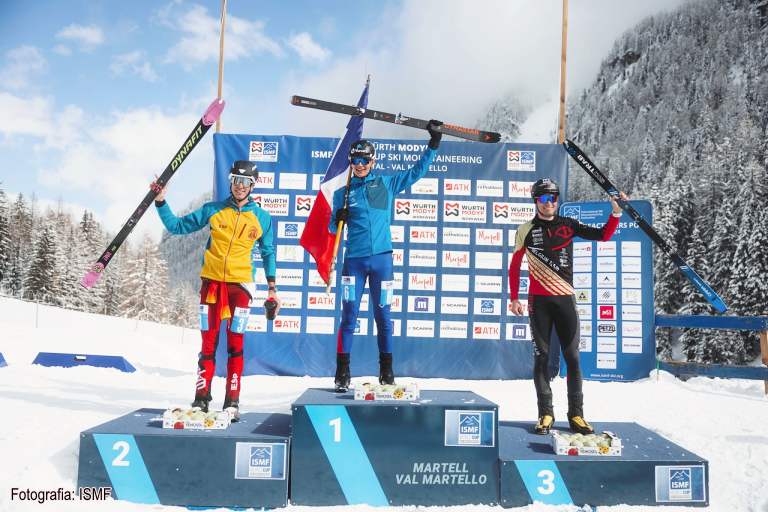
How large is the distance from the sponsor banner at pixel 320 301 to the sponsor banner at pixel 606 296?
171 inches

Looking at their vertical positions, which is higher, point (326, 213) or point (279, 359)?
point (326, 213)

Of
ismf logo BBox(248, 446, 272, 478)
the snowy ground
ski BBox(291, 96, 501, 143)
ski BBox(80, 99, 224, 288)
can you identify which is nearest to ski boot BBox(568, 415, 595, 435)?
the snowy ground

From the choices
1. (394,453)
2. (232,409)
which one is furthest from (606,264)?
(232,409)

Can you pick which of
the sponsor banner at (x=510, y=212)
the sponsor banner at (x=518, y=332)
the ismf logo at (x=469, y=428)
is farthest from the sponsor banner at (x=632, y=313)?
the ismf logo at (x=469, y=428)

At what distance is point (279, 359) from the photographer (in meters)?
8.57

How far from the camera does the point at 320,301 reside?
863 cm

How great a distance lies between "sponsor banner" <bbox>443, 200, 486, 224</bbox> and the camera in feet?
28.9

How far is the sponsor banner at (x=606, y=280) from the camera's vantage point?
27.9 ft

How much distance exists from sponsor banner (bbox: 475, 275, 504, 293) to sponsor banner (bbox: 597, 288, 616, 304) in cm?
161

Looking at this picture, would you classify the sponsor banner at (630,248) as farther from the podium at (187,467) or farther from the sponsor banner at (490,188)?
the podium at (187,467)

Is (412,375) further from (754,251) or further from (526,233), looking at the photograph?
(754,251)

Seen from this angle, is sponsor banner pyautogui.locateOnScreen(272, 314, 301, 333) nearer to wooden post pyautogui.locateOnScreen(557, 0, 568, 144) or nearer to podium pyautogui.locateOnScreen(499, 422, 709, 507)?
wooden post pyautogui.locateOnScreen(557, 0, 568, 144)

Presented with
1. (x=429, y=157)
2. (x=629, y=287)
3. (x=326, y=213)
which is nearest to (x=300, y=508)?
(x=326, y=213)

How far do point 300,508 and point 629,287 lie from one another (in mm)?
6889
